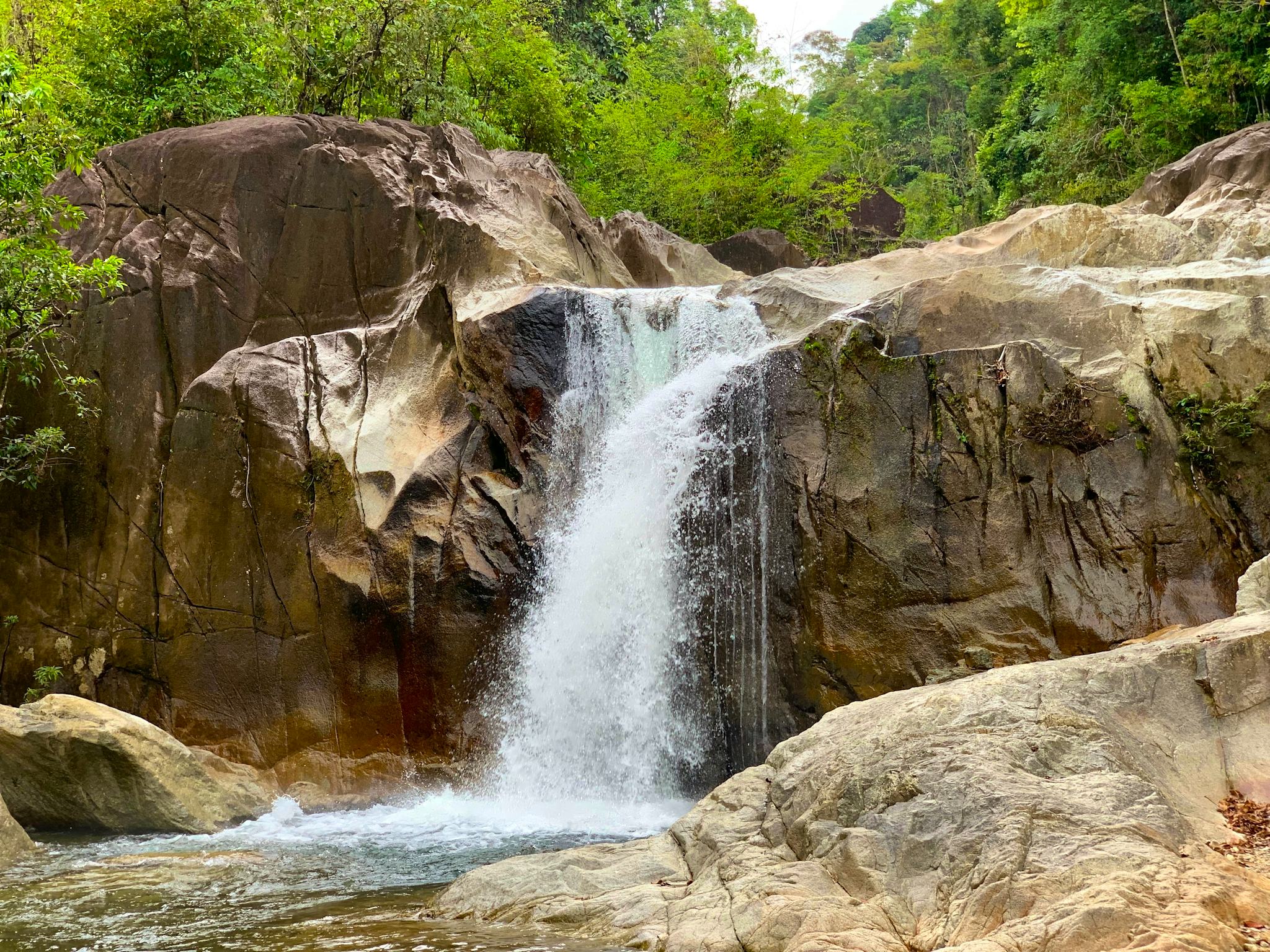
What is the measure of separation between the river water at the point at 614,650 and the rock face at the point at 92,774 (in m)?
0.30

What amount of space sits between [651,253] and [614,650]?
8506 millimetres

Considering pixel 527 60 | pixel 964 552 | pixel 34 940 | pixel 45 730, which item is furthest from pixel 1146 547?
pixel 527 60

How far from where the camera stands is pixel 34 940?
6.35 m

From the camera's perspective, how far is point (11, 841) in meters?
8.85

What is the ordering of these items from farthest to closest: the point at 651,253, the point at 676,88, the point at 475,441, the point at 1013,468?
the point at 676,88 → the point at 651,253 → the point at 475,441 → the point at 1013,468

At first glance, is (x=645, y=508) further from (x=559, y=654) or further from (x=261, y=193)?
(x=261, y=193)

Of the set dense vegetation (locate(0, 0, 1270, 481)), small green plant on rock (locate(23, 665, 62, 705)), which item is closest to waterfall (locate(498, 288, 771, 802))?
small green plant on rock (locate(23, 665, 62, 705))

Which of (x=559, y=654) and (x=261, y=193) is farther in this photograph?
(x=261, y=193)

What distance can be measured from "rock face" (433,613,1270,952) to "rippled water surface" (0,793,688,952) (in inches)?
26.6

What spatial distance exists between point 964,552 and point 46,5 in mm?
20349

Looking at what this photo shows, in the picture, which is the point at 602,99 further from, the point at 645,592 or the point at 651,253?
the point at 645,592

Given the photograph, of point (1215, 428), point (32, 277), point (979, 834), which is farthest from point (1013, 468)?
point (32, 277)

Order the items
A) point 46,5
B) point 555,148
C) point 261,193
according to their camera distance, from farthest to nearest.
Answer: point 555,148, point 46,5, point 261,193

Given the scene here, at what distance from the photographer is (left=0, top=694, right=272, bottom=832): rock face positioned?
32.6 feet
